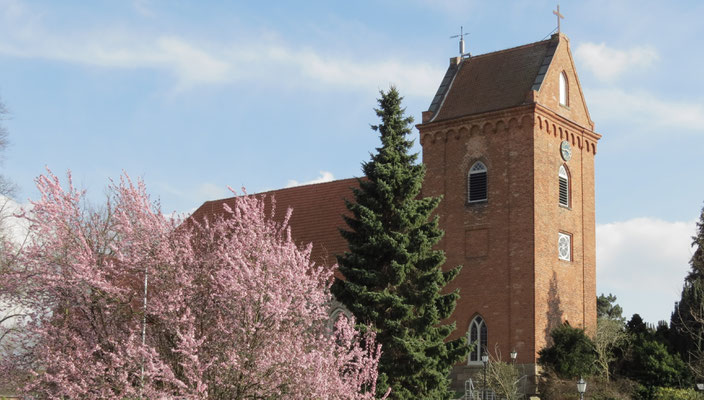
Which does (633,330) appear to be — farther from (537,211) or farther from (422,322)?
(422,322)

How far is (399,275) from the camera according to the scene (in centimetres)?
2452

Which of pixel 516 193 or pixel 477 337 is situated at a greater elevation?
pixel 516 193

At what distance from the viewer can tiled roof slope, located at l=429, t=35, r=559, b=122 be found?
110 ft

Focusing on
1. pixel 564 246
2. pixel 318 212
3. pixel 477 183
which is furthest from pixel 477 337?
pixel 318 212

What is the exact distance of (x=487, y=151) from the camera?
33312 mm

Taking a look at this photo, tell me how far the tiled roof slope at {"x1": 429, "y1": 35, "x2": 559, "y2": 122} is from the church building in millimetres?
48

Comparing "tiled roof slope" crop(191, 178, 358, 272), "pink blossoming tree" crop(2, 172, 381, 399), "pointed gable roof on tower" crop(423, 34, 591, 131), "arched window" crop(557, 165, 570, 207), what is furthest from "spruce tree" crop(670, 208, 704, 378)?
"pink blossoming tree" crop(2, 172, 381, 399)

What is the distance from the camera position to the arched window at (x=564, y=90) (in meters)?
35.0

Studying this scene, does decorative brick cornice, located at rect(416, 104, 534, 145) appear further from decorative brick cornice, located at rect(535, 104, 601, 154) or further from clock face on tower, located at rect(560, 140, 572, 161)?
clock face on tower, located at rect(560, 140, 572, 161)

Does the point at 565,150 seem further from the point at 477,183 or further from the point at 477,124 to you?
the point at 477,183

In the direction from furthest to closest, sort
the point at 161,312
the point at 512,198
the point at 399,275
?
the point at 512,198, the point at 399,275, the point at 161,312

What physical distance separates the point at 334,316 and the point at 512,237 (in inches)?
306

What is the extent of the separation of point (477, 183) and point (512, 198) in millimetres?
1685

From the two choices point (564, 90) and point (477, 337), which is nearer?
point (477, 337)
